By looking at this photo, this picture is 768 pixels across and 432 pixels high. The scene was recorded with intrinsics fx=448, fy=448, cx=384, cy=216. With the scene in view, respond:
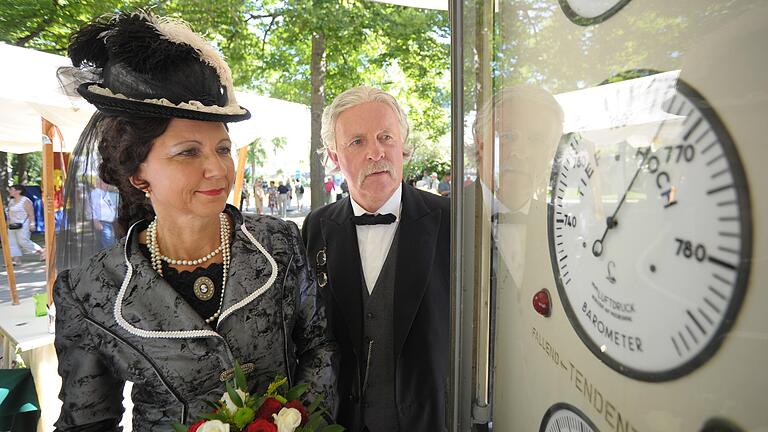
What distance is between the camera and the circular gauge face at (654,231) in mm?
448

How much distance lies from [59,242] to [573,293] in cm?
434

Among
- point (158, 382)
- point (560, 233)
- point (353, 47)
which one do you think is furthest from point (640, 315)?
point (353, 47)

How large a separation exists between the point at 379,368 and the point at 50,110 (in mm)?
3584

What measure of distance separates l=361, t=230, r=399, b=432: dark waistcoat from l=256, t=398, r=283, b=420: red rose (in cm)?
66

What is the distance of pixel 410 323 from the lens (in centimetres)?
164

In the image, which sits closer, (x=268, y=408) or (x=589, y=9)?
(x=589, y=9)

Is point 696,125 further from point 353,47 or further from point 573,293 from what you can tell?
point 353,47

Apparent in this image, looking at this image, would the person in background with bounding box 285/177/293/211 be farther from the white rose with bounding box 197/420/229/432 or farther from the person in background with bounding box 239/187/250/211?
the white rose with bounding box 197/420/229/432

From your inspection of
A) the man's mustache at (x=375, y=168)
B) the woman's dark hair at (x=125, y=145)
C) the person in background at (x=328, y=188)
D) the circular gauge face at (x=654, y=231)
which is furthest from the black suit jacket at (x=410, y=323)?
the person in background at (x=328, y=188)

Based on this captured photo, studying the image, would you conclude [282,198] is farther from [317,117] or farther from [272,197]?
[317,117]

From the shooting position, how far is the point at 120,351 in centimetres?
122

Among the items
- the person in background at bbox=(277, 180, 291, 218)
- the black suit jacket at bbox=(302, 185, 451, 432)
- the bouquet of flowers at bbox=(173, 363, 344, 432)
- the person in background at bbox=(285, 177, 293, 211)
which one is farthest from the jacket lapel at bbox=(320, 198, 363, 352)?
the person in background at bbox=(277, 180, 291, 218)

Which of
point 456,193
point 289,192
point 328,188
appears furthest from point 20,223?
point 456,193

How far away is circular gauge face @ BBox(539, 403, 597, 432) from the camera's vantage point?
2.34ft
